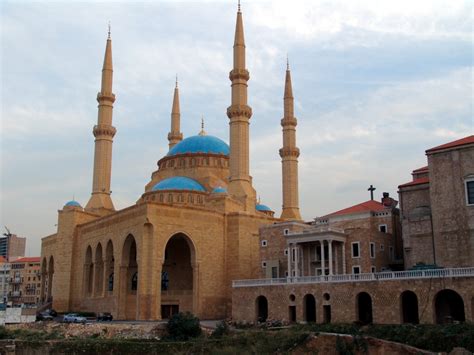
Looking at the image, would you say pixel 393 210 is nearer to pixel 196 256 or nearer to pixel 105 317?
pixel 196 256

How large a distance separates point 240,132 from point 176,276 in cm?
1174

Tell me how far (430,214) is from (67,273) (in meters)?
29.2

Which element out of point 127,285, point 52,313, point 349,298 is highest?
point 127,285

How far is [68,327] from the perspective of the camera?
32375 mm

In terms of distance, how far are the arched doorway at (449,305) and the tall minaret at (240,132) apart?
1807 cm

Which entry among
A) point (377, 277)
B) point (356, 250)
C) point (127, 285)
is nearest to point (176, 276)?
point (127, 285)

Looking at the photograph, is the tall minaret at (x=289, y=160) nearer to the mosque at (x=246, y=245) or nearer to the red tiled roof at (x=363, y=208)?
the mosque at (x=246, y=245)

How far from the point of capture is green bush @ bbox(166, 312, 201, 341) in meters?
28.5

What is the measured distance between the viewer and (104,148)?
48.6 metres

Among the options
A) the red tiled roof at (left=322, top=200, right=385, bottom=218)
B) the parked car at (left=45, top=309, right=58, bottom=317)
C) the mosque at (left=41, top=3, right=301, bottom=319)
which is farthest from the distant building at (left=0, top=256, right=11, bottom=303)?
the red tiled roof at (left=322, top=200, right=385, bottom=218)

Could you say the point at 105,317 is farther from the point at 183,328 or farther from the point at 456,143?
the point at 456,143

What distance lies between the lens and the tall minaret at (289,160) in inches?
1873

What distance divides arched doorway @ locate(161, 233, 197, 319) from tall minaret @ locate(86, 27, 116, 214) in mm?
7852

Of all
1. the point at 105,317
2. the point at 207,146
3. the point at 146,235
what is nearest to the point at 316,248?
the point at 146,235
